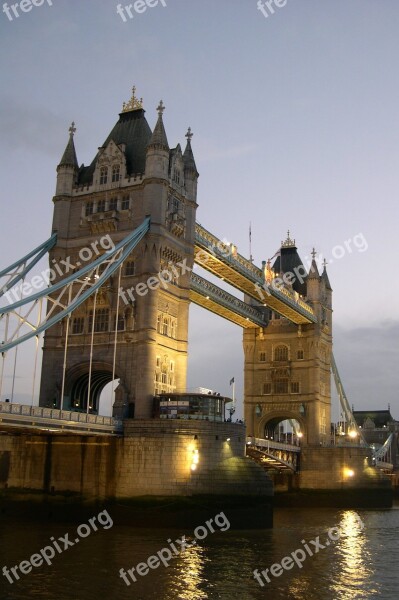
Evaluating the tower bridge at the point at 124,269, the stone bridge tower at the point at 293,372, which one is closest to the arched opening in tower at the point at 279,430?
the stone bridge tower at the point at 293,372

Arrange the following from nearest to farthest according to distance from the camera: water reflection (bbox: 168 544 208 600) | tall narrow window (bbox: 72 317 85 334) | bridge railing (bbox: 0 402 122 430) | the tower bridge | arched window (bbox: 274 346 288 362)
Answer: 1. water reflection (bbox: 168 544 208 600)
2. bridge railing (bbox: 0 402 122 430)
3. the tower bridge
4. tall narrow window (bbox: 72 317 85 334)
5. arched window (bbox: 274 346 288 362)

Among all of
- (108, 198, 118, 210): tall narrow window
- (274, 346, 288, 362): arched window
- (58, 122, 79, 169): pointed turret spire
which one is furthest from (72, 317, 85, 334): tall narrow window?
(274, 346, 288, 362): arched window

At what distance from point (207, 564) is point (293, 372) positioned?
55.6 metres

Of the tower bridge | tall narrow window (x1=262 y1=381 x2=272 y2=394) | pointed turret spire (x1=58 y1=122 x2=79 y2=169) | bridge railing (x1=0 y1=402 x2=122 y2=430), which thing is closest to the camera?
bridge railing (x1=0 y1=402 x2=122 y2=430)

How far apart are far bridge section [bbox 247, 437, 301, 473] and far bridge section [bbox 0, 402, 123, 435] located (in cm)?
2525

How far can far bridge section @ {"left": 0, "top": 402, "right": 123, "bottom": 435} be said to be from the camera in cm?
3653

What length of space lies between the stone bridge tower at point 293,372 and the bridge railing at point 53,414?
43.5 meters

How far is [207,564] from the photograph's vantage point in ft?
109

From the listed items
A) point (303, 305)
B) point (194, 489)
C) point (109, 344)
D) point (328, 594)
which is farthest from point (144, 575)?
point (303, 305)

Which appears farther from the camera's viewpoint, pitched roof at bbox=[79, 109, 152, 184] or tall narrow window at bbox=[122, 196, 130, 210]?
pitched roof at bbox=[79, 109, 152, 184]

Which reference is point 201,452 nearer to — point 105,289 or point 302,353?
point 105,289

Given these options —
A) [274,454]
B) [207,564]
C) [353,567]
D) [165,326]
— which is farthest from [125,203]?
[274,454]

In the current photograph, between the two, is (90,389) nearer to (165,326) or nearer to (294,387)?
(165,326)

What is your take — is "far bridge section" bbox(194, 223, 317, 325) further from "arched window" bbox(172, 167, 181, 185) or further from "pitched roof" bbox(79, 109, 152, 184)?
"pitched roof" bbox(79, 109, 152, 184)
